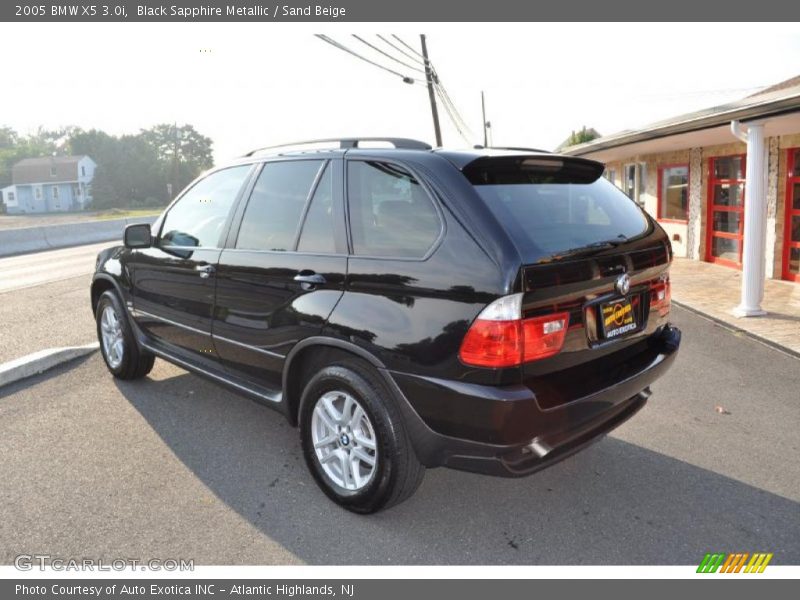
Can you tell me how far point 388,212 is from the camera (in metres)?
3.12

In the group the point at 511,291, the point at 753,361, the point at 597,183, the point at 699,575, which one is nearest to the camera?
the point at 511,291

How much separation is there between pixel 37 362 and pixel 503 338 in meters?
4.87

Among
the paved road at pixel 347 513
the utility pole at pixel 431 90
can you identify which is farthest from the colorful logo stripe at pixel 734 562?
the utility pole at pixel 431 90

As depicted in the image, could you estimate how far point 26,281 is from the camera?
11922 millimetres

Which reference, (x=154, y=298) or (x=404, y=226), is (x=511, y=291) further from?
(x=154, y=298)

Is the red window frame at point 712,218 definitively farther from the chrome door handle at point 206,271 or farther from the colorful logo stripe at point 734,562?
the chrome door handle at point 206,271

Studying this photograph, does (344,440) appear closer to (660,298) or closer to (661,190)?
(660,298)

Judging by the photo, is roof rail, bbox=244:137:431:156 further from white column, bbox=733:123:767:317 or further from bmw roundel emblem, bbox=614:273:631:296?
white column, bbox=733:123:767:317

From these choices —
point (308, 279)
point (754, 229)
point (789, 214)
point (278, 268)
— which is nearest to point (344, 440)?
point (308, 279)

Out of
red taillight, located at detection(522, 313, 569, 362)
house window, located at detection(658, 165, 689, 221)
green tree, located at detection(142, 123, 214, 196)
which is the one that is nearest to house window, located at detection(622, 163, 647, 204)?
house window, located at detection(658, 165, 689, 221)

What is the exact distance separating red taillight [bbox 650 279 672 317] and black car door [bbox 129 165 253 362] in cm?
259

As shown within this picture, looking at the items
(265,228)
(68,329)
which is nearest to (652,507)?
(265,228)

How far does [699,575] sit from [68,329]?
7244 mm

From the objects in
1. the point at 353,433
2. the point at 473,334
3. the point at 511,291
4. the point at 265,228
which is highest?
the point at 265,228
